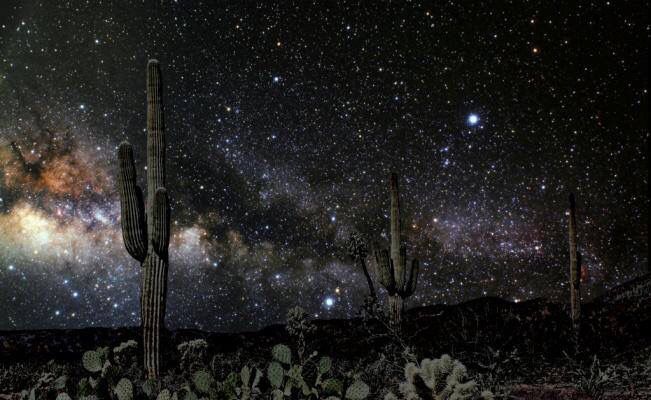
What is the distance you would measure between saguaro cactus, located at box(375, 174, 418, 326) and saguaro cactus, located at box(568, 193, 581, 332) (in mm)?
4770

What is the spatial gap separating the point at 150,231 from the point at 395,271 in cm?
568

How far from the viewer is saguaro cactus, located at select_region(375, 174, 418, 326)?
11684 mm

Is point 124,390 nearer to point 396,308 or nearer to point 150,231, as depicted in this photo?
point 150,231

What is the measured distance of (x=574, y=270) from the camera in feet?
45.2

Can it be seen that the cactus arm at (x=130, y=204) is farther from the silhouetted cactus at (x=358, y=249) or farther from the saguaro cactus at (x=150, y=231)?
the silhouetted cactus at (x=358, y=249)

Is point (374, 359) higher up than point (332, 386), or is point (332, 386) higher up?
point (332, 386)

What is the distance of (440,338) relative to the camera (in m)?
14.7

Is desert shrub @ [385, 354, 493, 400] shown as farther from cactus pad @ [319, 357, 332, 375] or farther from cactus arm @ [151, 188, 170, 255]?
cactus arm @ [151, 188, 170, 255]

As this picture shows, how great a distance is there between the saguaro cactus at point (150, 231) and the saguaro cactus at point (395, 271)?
499 cm

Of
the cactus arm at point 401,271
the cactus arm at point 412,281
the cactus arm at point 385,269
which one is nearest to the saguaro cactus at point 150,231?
the cactus arm at point 385,269

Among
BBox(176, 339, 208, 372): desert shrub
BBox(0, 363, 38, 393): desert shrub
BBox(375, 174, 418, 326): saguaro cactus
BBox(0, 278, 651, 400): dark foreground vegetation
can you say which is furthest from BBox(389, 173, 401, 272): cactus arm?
BBox(0, 363, 38, 393): desert shrub

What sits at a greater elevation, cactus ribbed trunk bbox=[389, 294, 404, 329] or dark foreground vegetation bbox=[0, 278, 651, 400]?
cactus ribbed trunk bbox=[389, 294, 404, 329]

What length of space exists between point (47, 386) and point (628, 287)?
20166 millimetres

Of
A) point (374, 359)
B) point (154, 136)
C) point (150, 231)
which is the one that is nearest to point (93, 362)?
point (150, 231)
